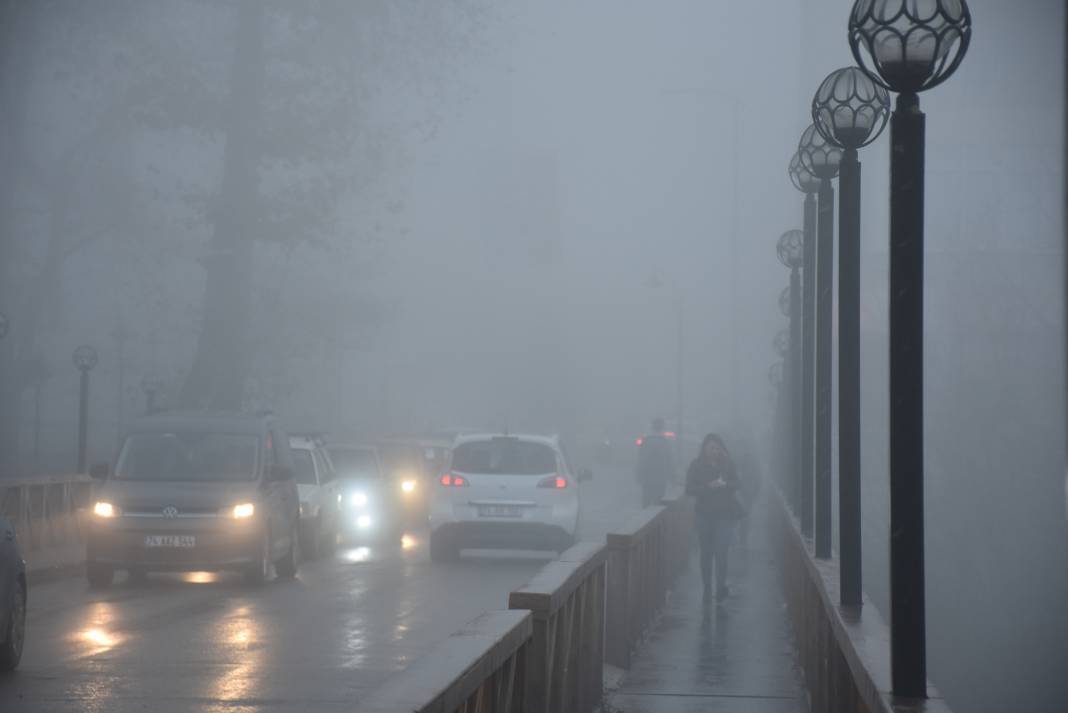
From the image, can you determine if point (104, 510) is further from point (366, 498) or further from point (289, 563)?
point (366, 498)

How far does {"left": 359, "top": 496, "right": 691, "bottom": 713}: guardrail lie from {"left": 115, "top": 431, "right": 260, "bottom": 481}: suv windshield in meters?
5.79

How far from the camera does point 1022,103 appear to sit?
55.6 m

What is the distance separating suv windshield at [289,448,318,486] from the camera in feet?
82.0

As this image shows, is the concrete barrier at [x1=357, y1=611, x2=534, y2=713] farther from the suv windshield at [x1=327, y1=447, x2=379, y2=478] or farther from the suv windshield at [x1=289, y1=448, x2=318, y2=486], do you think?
the suv windshield at [x1=327, y1=447, x2=379, y2=478]

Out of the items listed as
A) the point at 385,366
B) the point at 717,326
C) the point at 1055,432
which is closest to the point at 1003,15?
the point at 1055,432

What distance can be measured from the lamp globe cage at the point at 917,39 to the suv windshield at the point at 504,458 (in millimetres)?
16399

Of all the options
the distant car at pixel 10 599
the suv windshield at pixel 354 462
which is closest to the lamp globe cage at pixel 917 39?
the distant car at pixel 10 599

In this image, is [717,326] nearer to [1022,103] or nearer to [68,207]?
[1022,103]

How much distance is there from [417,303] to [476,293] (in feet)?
12.0

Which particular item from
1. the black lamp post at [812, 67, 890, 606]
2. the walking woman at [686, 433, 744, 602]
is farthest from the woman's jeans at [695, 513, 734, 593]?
the black lamp post at [812, 67, 890, 606]

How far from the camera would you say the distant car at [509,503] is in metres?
22.8

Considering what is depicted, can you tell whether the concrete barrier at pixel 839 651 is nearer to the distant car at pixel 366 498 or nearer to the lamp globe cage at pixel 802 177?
the lamp globe cage at pixel 802 177

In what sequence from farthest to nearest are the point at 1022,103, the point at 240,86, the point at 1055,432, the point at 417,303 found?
the point at 417,303 → the point at 1022,103 → the point at 1055,432 → the point at 240,86

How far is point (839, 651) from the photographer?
8.33m
